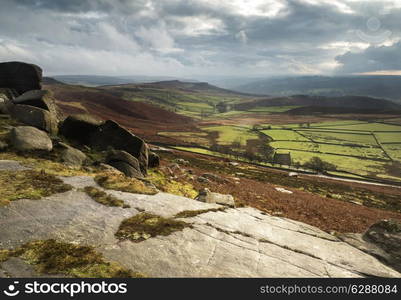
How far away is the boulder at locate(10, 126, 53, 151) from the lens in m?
19.6

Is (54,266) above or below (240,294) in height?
above

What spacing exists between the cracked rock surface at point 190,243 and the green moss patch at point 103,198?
1.23ft

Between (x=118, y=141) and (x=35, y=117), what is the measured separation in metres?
8.58

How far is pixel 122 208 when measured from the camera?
13.5 meters

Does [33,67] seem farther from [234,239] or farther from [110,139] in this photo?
[234,239]

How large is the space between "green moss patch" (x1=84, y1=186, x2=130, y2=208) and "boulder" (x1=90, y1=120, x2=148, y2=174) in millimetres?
12248

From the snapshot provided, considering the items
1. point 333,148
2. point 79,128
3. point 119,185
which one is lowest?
point 333,148

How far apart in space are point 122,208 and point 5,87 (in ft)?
130

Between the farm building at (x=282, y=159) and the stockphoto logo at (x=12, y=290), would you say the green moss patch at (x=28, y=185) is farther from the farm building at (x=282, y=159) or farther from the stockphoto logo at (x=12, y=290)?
the farm building at (x=282, y=159)

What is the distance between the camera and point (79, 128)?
27.7m

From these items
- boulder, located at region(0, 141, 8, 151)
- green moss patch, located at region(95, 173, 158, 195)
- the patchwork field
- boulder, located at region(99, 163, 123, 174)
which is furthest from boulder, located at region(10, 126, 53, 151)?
the patchwork field

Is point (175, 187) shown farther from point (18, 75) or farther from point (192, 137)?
point (192, 137)

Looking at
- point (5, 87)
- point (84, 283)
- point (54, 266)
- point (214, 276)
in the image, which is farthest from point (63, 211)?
point (5, 87)

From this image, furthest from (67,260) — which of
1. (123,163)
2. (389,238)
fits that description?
(389,238)
